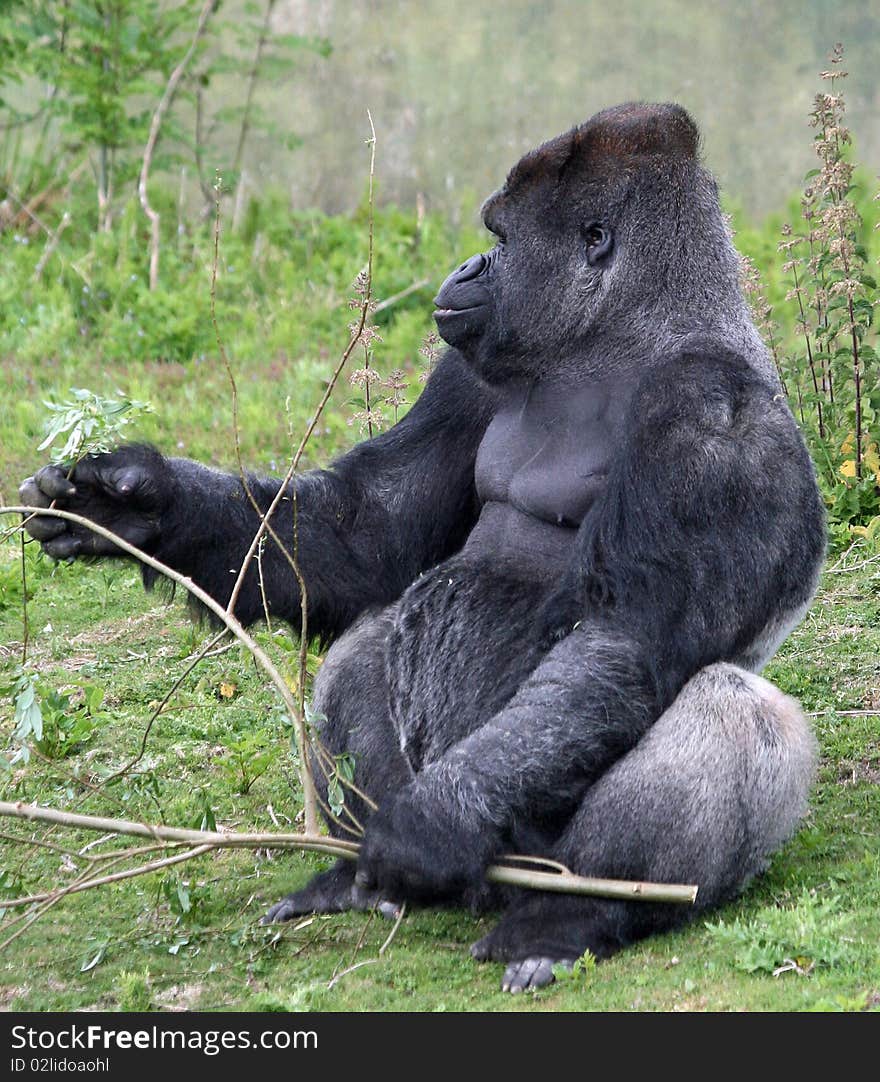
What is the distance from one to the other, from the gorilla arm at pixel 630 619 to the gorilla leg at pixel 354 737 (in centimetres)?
46

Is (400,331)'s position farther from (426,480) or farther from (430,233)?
(426,480)

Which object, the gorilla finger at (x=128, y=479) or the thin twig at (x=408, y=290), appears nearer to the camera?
the gorilla finger at (x=128, y=479)

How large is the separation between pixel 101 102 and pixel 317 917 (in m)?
6.20

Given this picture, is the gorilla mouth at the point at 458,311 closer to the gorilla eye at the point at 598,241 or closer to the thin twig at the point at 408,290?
the gorilla eye at the point at 598,241

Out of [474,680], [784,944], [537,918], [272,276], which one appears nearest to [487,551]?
[474,680]

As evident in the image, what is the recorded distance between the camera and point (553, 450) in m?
3.77

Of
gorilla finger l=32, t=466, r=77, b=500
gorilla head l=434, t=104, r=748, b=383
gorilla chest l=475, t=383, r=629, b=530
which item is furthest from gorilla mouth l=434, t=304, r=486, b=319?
gorilla finger l=32, t=466, r=77, b=500

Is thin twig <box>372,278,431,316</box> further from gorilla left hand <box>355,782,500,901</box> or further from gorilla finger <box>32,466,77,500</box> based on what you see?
gorilla left hand <box>355,782,500,901</box>

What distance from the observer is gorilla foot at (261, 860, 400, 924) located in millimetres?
3807

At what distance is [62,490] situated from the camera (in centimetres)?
383

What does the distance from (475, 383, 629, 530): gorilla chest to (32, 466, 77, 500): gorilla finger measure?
0.98 meters

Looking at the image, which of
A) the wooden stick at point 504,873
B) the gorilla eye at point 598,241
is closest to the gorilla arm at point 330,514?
the gorilla eye at point 598,241

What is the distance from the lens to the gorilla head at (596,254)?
12.3ft

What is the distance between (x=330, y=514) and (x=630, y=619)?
1.03 meters
